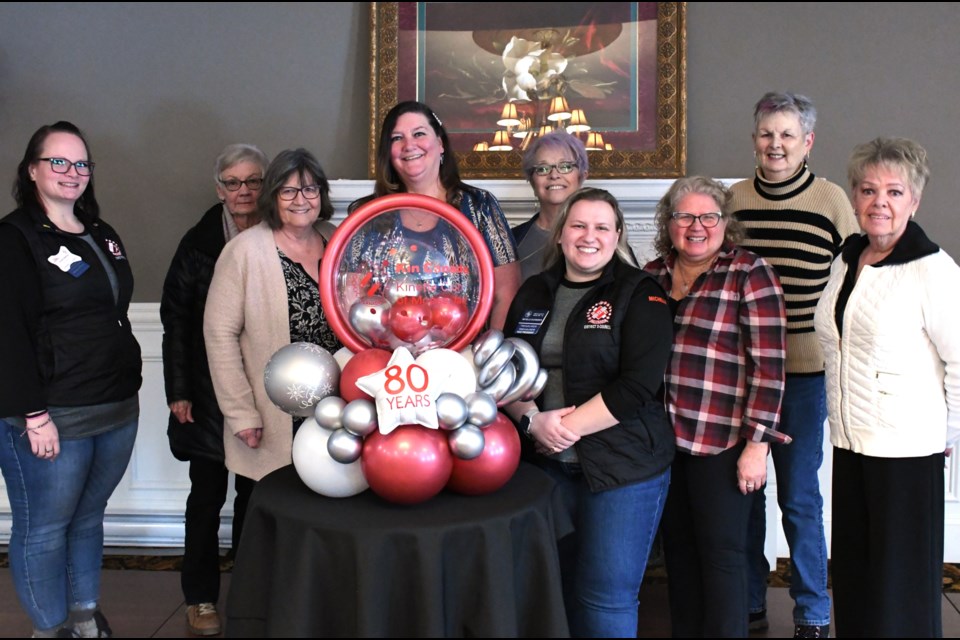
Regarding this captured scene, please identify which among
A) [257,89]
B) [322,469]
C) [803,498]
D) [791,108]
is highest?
[257,89]

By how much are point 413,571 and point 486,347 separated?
1.48ft

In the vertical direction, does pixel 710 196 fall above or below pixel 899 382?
above

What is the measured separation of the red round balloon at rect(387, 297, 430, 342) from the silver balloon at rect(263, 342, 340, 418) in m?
0.16

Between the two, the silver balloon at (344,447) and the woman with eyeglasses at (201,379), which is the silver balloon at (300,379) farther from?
the woman with eyeglasses at (201,379)

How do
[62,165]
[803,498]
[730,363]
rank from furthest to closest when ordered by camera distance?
1. [803,498]
2. [62,165]
3. [730,363]

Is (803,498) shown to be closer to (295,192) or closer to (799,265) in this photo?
(799,265)

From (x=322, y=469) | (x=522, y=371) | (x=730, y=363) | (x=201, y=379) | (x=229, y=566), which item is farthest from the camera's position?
(x=229, y=566)

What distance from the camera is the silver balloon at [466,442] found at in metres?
1.48

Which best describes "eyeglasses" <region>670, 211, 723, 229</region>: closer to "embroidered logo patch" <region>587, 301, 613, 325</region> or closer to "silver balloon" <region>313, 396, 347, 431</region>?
"embroidered logo patch" <region>587, 301, 613, 325</region>

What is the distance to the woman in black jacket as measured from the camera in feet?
5.60

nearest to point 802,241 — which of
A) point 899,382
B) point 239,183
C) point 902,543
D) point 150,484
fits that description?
point 899,382

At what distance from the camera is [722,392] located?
5.99 ft

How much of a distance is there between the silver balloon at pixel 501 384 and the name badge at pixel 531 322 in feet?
0.71

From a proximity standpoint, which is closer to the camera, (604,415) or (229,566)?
(604,415)
